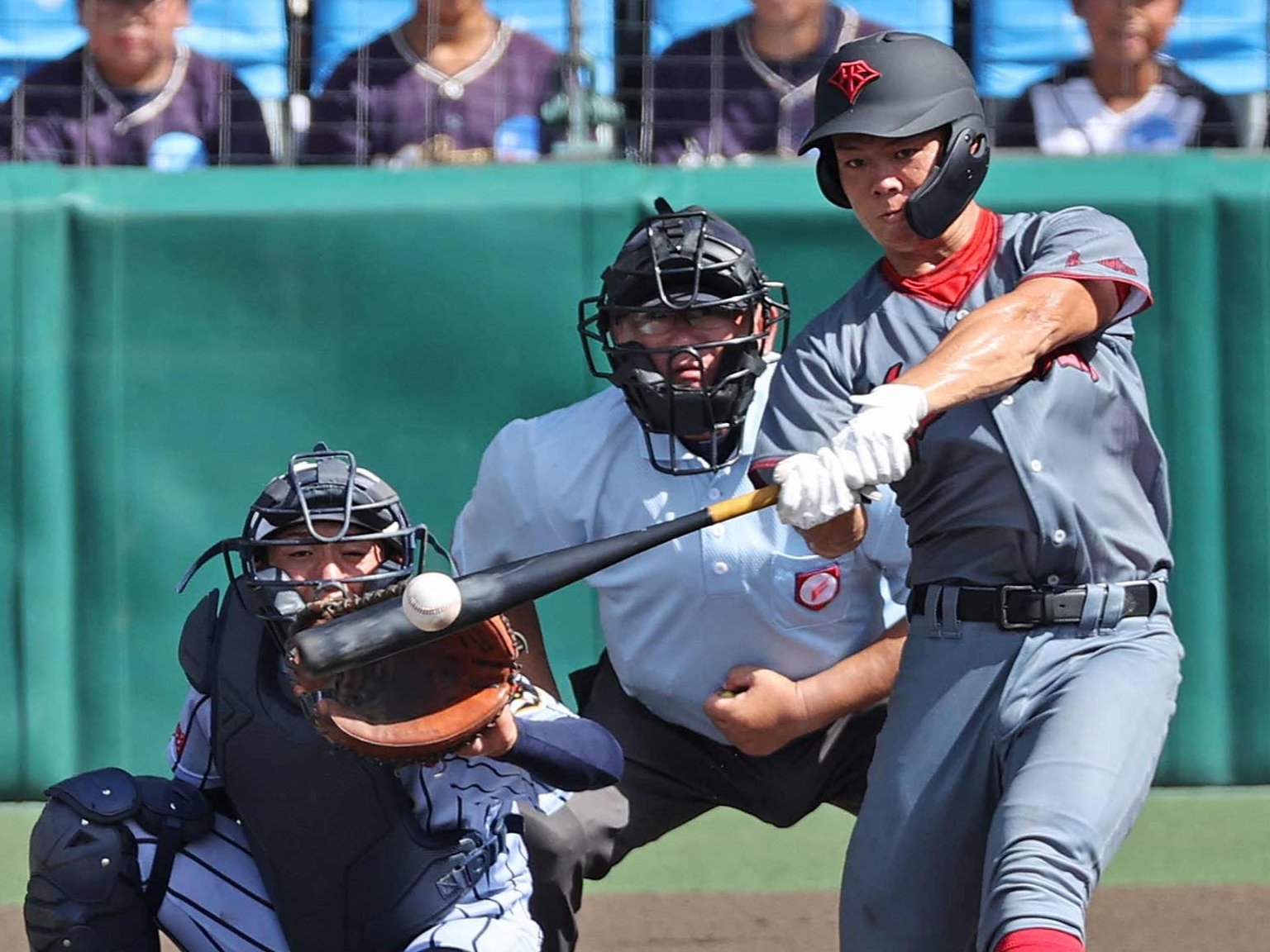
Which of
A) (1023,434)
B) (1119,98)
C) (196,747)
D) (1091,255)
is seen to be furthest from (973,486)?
(1119,98)

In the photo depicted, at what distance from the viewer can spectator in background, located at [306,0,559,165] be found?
5613mm

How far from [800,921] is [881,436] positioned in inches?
74.2

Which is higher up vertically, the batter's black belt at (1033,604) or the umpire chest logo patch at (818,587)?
the batter's black belt at (1033,604)

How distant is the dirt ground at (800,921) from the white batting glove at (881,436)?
164 centimetres

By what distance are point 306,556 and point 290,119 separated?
2.77 m

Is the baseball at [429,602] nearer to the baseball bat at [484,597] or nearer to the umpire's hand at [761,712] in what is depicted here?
the baseball bat at [484,597]

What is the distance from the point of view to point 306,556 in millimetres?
3096

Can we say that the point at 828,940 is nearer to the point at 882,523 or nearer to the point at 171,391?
the point at 882,523

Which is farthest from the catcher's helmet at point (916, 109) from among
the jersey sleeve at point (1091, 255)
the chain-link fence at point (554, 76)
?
the chain-link fence at point (554, 76)

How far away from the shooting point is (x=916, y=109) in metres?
3.07

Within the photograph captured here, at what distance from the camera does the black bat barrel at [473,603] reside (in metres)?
2.78

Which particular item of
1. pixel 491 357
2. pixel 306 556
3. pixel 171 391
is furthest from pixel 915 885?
pixel 171 391

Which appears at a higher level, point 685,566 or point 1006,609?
point 1006,609

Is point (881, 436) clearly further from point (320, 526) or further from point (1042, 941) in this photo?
point (320, 526)
